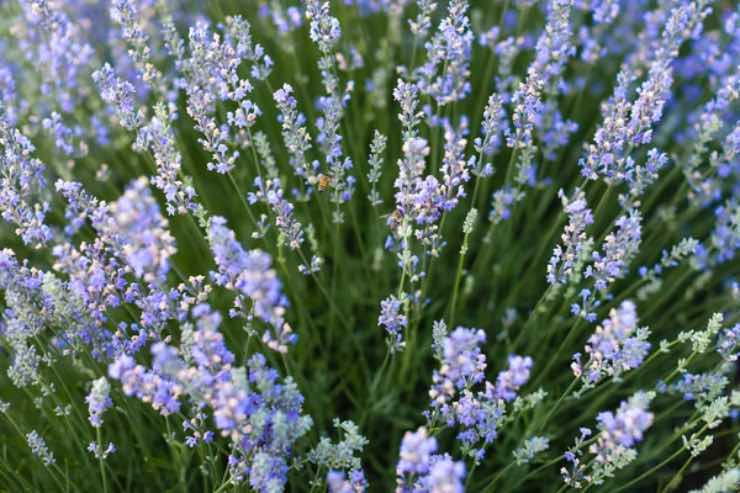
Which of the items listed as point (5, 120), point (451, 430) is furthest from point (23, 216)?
point (451, 430)

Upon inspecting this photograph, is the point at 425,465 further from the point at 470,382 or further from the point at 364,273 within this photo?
the point at 364,273

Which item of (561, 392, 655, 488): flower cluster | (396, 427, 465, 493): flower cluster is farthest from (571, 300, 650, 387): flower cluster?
(396, 427, 465, 493): flower cluster

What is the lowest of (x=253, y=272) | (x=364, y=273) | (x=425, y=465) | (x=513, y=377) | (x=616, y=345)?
(x=425, y=465)

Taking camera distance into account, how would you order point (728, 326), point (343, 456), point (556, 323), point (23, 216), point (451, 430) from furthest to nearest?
point (728, 326)
point (451, 430)
point (556, 323)
point (23, 216)
point (343, 456)

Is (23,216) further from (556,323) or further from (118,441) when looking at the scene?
(556,323)

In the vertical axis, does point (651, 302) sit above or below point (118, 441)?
above

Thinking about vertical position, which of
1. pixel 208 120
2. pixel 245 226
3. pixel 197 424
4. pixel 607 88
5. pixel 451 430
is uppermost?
pixel 607 88

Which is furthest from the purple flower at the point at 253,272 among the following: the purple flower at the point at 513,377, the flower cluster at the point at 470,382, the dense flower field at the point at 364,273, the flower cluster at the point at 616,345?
the flower cluster at the point at 616,345

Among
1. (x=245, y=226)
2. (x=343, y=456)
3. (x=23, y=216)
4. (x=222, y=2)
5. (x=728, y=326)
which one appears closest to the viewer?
(x=343, y=456)

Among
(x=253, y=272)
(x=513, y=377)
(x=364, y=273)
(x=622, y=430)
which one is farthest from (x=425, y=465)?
(x=364, y=273)
